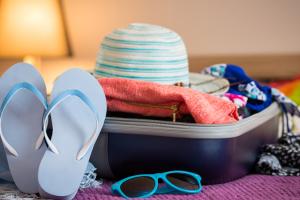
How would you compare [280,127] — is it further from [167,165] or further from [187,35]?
[187,35]

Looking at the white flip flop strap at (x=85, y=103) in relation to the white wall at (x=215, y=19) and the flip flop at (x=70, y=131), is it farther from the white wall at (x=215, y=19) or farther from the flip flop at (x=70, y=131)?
the white wall at (x=215, y=19)

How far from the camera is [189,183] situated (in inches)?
30.6

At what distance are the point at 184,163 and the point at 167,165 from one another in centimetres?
3

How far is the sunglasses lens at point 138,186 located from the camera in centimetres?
76

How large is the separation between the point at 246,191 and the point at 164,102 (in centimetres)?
19

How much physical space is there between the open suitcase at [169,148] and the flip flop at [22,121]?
104 mm

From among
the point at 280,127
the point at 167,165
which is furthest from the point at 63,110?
the point at 280,127

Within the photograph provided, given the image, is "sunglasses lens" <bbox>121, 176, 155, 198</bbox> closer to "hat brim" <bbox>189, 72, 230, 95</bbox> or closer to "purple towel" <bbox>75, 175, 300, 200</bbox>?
"purple towel" <bbox>75, 175, 300, 200</bbox>

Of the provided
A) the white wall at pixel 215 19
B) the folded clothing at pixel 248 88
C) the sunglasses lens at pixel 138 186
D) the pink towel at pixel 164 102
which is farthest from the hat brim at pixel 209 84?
the white wall at pixel 215 19

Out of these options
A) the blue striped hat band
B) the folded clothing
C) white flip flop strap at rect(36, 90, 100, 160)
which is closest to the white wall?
the folded clothing

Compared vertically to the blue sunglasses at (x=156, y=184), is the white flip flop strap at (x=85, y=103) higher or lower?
higher

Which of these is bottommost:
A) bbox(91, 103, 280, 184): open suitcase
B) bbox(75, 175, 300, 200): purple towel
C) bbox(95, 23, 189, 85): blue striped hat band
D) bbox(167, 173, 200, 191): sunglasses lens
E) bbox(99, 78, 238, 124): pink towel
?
bbox(75, 175, 300, 200): purple towel

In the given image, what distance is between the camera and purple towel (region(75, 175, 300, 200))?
76 centimetres

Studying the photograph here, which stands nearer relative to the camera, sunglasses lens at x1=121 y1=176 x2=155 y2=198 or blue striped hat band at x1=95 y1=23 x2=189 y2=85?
sunglasses lens at x1=121 y1=176 x2=155 y2=198
